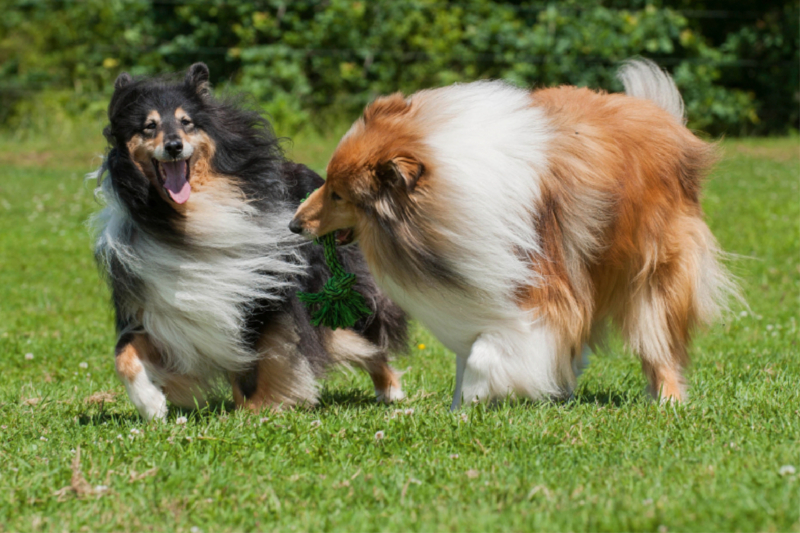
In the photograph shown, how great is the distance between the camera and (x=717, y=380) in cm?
504

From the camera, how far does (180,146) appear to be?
4.32 m

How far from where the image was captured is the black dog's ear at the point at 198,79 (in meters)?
4.70

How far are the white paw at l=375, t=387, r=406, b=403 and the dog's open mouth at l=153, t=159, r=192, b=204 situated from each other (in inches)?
72.0

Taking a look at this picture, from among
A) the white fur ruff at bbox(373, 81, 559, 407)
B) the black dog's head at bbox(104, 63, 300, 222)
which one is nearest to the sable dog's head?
the white fur ruff at bbox(373, 81, 559, 407)

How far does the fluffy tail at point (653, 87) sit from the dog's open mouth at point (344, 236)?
1877 millimetres

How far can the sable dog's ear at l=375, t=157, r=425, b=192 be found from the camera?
3.81 meters

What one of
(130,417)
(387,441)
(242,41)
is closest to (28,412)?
(130,417)

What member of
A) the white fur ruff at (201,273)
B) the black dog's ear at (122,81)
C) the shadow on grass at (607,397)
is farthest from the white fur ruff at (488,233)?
the black dog's ear at (122,81)

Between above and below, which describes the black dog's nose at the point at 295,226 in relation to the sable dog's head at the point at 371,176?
below

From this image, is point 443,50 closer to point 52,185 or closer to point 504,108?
point 52,185

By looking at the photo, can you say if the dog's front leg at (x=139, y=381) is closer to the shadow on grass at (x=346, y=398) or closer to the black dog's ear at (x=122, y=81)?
the shadow on grass at (x=346, y=398)

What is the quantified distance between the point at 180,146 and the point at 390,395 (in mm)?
2102

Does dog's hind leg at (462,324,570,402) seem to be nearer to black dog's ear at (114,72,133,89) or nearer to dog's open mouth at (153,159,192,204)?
dog's open mouth at (153,159,192,204)

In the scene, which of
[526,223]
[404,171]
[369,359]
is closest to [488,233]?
[526,223]
